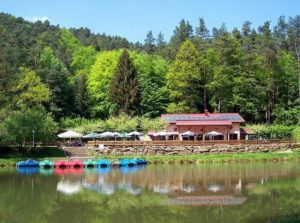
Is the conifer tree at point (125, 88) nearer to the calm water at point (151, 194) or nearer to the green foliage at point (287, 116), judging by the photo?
the green foliage at point (287, 116)

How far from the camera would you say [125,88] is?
71.9 meters

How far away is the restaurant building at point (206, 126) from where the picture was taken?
61.8 metres

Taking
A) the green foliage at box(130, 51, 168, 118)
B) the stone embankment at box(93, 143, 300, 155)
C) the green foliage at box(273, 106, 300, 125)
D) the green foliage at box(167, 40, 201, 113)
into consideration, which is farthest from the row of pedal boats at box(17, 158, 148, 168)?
the green foliage at box(273, 106, 300, 125)

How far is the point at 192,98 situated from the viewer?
239 feet

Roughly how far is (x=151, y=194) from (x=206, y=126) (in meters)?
34.9

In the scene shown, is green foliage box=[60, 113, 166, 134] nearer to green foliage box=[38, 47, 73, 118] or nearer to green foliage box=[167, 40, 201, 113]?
green foliage box=[167, 40, 201, 113]

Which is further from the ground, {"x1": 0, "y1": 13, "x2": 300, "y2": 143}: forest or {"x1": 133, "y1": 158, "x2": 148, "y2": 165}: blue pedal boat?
{"x1": 0, "y1": 13, "x2": 300, "y2": 143}: forest

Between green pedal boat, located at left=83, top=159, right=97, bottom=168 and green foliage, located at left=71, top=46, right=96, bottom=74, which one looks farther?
green foliage, located at left=71, top=46, right=96, bottom=74

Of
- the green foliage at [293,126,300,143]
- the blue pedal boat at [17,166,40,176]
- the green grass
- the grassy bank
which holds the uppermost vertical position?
the green foliage at [293,126,300,143]

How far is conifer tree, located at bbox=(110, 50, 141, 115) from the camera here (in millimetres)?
71750

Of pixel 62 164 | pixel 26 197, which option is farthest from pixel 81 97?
pixel 26 197

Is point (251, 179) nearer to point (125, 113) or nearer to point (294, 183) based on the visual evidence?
point (294, 183)

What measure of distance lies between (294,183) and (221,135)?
2987 cm

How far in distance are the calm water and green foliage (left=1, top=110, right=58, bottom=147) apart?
7.69 m
